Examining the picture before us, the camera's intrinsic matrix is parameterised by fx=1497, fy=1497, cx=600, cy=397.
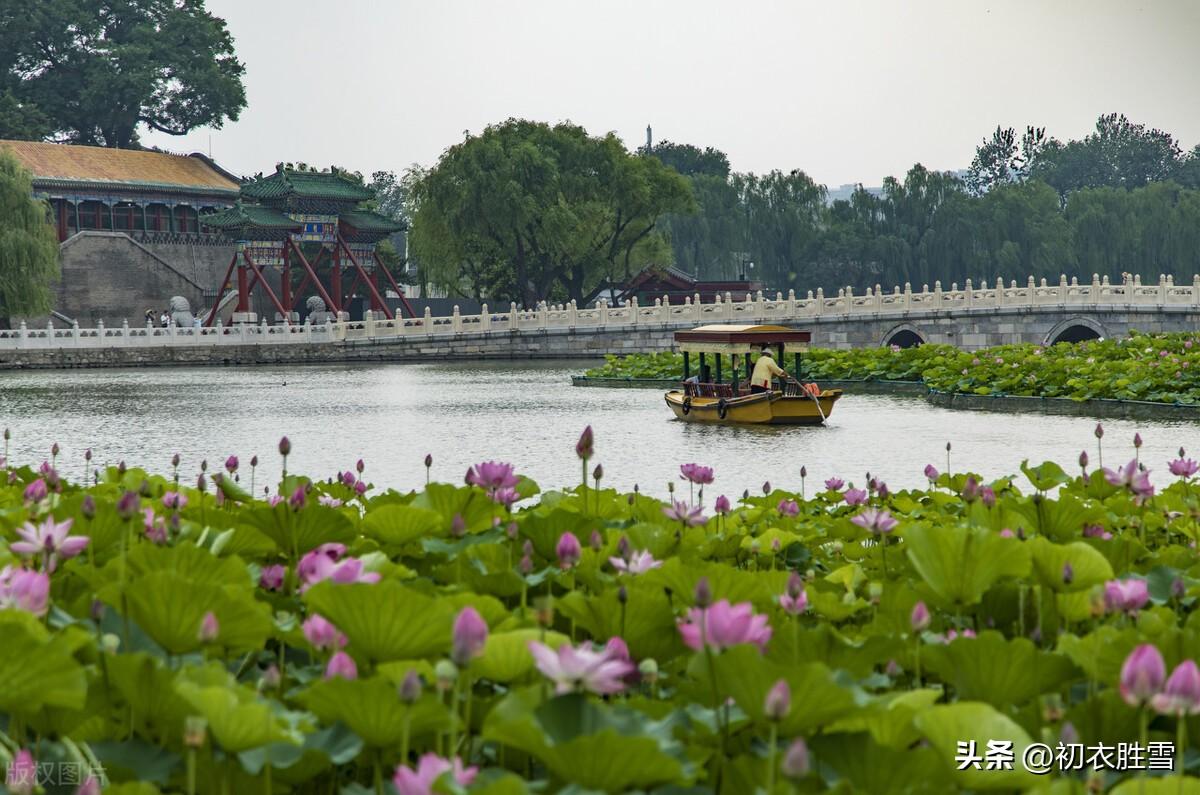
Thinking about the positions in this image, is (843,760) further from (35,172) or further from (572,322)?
(35,172)

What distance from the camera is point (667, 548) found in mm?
3391

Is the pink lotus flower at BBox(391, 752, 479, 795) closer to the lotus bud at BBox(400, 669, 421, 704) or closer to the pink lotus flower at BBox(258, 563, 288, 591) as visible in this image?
the lotus bud at BBox(400, 669, 421, 704)

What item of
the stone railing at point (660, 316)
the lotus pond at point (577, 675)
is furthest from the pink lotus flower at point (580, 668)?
the stone railing at point (660, 316)

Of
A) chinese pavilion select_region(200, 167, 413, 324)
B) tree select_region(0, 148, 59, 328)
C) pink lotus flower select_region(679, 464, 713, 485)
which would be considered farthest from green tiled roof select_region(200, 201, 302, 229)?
pink lotus flower select_region(679, 464, 713, 485)

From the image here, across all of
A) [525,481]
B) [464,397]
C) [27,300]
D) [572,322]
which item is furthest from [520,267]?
[525,481]

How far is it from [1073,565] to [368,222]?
144ft

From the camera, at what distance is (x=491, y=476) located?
309 cm

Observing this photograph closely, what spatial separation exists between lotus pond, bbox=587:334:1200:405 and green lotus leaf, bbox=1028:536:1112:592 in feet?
50.5

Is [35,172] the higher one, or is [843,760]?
[35,172]

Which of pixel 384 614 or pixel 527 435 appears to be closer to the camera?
pixel 384 614

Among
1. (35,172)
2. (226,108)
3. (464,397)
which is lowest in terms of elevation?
(464,397)

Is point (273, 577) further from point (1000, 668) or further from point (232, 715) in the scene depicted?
point (1000, 668)

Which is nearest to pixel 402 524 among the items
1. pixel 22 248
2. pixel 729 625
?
pixel 729 625

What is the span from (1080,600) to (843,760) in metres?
0.84
